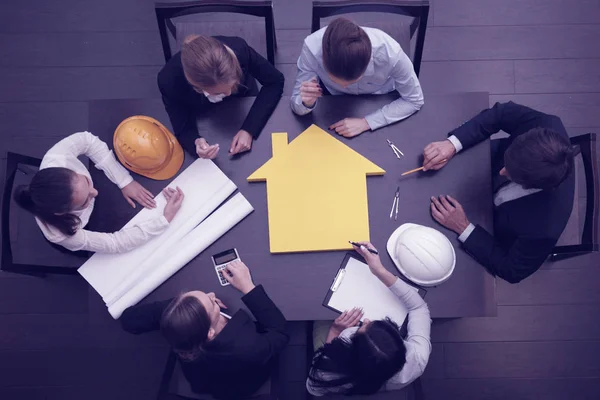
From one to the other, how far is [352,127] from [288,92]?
0.86m

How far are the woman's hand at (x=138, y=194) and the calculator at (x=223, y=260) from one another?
31 centimetres

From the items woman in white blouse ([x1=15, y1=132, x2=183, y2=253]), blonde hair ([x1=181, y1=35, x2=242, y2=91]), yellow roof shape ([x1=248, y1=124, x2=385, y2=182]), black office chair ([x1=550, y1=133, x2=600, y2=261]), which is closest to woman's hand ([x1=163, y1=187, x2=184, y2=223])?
woman in white blouse ([x1=15, y1=132, x2=183, y2=253])

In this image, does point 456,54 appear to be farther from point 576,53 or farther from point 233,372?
point 233,372

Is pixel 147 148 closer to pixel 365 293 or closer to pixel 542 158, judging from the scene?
pixel 365 293

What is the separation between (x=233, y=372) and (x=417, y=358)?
0.64 metres

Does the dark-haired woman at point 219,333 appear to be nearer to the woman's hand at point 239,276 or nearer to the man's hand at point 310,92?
the woman's hand at point 239,276

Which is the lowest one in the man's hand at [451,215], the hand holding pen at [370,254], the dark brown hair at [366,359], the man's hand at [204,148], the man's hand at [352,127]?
the dark brown hair at [366,359]

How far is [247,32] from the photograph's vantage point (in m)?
2.13

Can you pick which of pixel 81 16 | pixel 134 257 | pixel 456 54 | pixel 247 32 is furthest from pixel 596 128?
pixel 81 16

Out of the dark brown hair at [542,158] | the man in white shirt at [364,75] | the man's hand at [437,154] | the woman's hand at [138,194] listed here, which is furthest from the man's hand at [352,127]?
the woman's hand at [138,194]

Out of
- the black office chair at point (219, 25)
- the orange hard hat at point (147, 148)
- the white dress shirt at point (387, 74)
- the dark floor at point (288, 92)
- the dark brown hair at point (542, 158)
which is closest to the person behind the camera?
the dark brown hair at point (542, 158)

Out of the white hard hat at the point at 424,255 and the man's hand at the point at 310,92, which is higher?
the man's hand at the point at 310,92

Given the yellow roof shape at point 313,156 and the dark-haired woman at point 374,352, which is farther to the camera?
the yellow roof shape at point 313,156

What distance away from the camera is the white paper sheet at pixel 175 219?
1620mm
